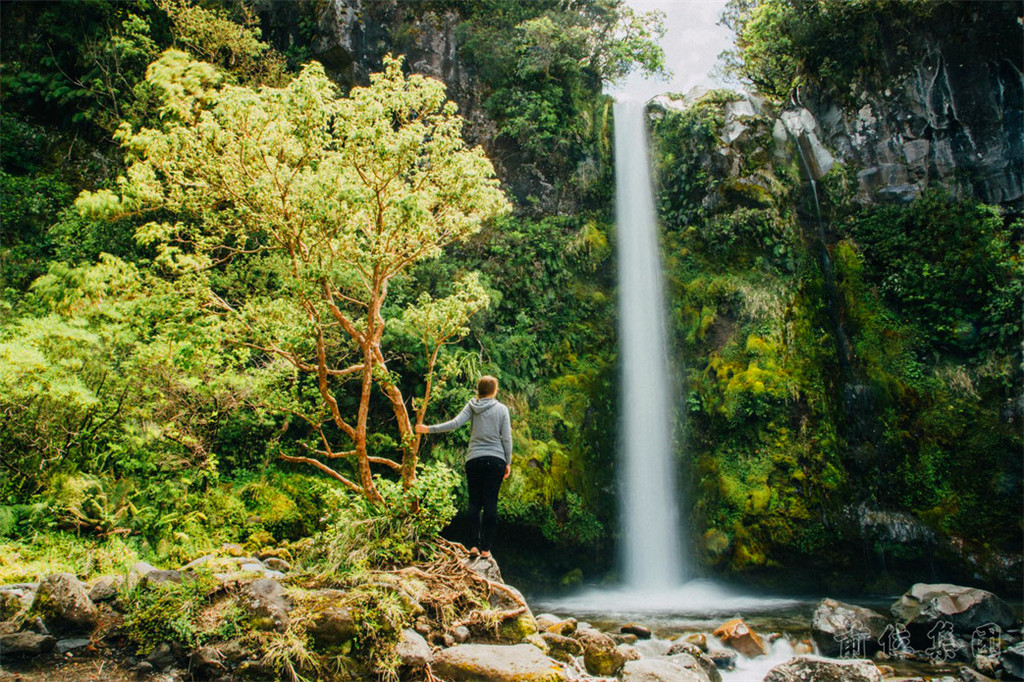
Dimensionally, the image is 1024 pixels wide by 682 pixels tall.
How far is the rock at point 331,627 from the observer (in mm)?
4086

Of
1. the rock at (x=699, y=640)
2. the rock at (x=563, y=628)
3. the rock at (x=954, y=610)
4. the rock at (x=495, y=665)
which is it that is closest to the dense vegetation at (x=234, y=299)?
the rock at (x=495, y=665)

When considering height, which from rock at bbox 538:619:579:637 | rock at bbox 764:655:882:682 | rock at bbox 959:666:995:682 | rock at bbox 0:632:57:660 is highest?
rock at bbox 0:632:57:660

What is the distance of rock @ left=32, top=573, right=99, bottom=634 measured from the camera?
3953 millimetres

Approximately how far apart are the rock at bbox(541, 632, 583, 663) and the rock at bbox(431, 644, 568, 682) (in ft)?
2.76

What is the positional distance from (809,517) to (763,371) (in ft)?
8.10

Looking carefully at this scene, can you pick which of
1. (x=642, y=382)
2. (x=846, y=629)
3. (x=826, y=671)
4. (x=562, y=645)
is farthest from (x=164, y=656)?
(x=642, y=382)

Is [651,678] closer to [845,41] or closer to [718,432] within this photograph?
[718,432]

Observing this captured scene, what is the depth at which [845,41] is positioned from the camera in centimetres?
1224

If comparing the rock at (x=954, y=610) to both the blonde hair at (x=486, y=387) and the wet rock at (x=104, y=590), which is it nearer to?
the blonde hair at (x=486, y=387)

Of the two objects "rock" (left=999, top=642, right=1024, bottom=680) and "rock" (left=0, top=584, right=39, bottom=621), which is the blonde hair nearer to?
"rock" (left=0, top=584, right=39, bottom=621)

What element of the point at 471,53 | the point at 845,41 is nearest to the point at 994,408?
the point at 845,41

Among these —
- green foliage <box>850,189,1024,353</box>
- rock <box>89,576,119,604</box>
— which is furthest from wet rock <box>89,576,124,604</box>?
green foliage <box>850,189,1024,353</box>

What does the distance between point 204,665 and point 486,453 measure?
2682 millimetres

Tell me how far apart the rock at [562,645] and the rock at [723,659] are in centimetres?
195
